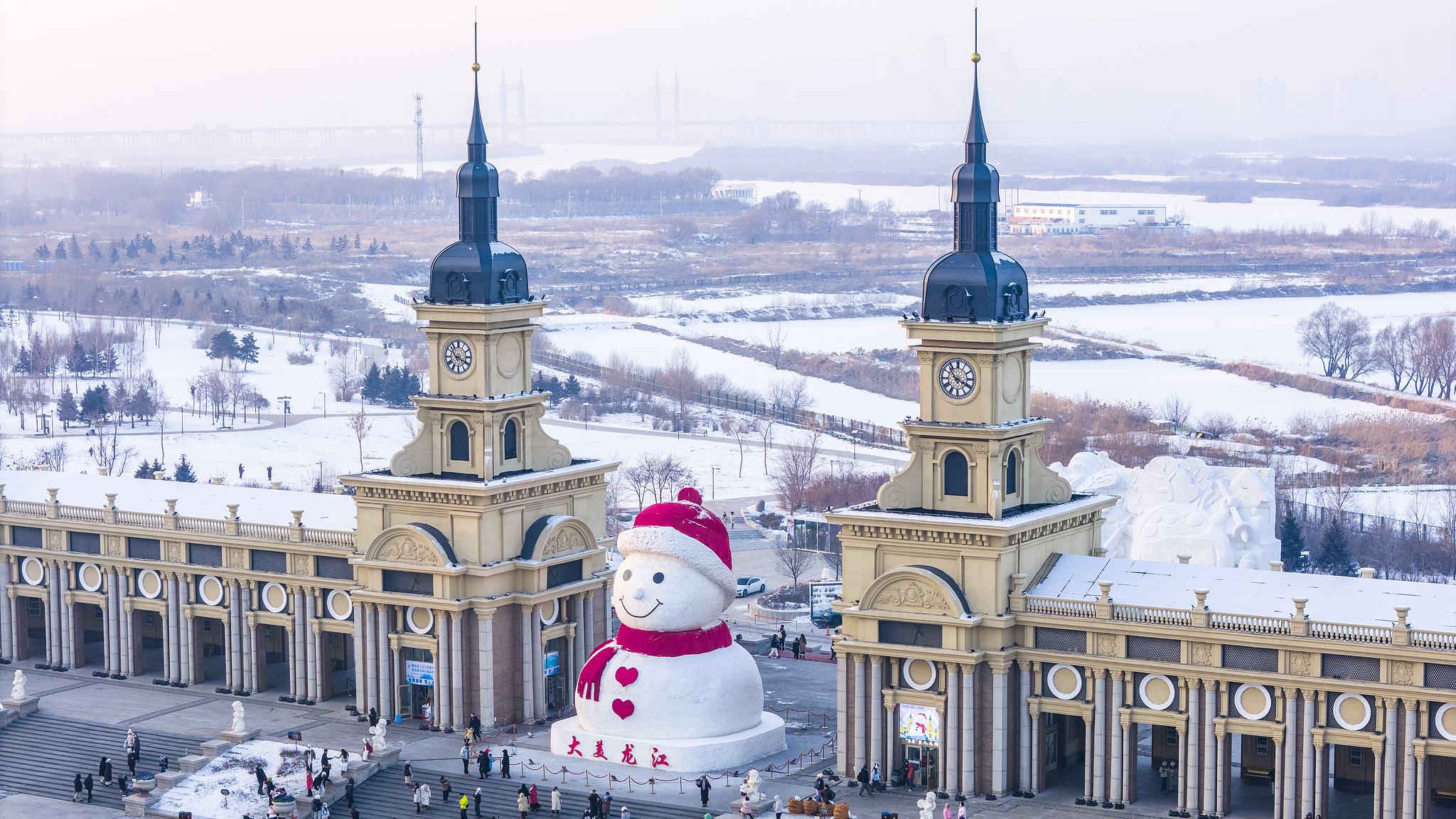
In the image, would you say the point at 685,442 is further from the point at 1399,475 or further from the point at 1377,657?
the point at 1377,657

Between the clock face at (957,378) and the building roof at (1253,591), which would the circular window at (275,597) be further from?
the building roof at (1253,591)

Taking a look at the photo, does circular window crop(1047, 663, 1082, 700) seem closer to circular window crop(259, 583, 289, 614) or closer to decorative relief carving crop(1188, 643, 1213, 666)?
decorative relief carving crop(1188, 643, 1213, 666)

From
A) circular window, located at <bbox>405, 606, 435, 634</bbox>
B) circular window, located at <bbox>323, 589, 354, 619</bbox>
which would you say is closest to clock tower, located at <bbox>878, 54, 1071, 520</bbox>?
circular window, located at <bbox>405, 606, 435, 634</bbox>

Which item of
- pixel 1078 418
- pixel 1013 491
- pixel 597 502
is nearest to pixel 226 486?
pixel 597 502

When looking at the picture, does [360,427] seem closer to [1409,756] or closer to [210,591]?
[210,591]

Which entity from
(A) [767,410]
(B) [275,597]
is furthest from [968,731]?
(A) [767,410]

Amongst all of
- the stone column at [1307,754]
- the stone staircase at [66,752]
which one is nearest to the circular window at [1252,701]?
the stone column at [1307,754]
